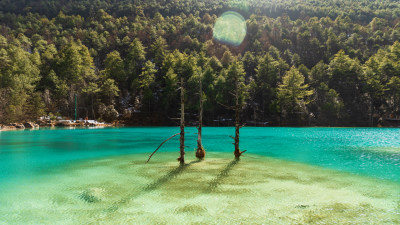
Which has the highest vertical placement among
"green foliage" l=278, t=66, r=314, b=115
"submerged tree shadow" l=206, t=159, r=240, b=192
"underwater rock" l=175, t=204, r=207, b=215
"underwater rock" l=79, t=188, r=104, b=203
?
"green foliage" l=278, t=66, r=314, b=115

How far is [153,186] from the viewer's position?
531 inches

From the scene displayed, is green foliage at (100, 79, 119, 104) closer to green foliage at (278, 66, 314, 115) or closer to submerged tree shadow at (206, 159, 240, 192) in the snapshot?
green foliage at (278, 66, 314, 115)

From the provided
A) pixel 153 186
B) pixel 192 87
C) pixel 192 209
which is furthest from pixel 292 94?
pixel 192 209

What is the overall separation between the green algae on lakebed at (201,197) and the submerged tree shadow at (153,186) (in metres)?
0.04

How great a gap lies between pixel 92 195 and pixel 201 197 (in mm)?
5194

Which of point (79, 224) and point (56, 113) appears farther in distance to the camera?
point (56, 113)

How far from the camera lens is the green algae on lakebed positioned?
9016 millimetres

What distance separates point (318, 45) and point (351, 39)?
18.4 meters

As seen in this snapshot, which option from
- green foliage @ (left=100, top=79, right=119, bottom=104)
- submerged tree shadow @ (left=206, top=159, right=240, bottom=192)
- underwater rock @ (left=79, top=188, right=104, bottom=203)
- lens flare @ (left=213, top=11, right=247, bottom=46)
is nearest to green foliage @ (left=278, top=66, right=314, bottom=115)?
green foliage @ (left=100, top=79, right=119, bottom=104)

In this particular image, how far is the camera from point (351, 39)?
455 feet

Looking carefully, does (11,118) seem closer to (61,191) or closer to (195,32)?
(61,191)

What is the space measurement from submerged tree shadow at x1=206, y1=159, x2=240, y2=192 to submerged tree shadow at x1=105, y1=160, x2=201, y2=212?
2.68m

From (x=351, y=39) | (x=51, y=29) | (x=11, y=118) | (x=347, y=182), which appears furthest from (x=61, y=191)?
(x=51, y=29)

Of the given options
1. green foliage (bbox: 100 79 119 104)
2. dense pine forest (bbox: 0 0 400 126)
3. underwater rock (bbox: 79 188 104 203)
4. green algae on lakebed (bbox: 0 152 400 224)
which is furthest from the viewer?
green foliage (bbox: 100 79 119 104)
